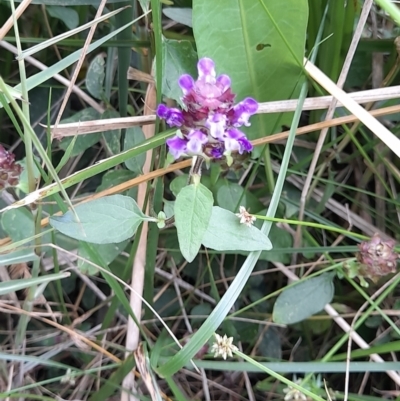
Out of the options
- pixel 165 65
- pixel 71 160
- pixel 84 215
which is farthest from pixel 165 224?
pixel 71 160

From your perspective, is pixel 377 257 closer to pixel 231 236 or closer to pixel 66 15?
pixel 231 236

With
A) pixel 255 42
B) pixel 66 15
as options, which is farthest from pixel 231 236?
pixel 66 15

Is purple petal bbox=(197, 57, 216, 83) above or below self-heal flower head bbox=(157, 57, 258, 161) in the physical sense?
above

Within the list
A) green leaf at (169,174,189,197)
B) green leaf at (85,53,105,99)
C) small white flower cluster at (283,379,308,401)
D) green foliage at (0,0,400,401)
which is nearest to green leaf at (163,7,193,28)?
green foliage at (0,0,400,401)

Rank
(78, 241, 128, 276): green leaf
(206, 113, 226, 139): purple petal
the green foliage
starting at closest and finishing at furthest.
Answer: (206, 113, 226, 139): purple petal → the green foliage → (78, 241, 128, 276): green leaf

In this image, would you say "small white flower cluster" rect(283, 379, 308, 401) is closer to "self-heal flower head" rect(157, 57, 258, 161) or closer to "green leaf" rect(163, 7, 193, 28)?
"self-heal flower head" rect(157, 57, 258, 161)
